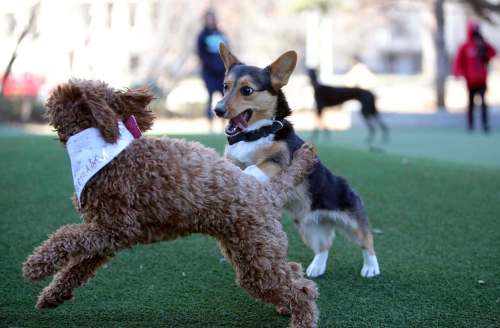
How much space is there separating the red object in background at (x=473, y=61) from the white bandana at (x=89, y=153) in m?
15.4

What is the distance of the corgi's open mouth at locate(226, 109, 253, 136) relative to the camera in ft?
14.7

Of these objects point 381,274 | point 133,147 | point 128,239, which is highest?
point 133,147

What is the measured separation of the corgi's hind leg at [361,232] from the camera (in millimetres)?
4418

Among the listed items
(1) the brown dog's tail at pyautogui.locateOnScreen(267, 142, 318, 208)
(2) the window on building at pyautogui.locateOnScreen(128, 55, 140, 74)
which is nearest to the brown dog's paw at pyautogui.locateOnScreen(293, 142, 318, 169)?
(1) the brown dog's tail at pyautogui.locateOnScreen(267, 142, 318, 208)

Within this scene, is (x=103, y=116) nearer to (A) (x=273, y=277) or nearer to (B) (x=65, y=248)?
(B) (x=65, y=248)

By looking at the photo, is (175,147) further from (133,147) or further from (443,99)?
(443,99)

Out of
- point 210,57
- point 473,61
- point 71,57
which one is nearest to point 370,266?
point 210,57

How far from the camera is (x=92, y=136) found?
2.83 metres

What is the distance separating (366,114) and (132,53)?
58.2 feet

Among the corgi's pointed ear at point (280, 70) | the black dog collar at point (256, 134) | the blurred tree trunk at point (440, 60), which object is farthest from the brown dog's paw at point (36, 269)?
the blurred tree trunk at point (440, 60)

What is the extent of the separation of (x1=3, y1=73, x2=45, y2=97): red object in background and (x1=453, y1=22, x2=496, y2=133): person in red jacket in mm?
13236

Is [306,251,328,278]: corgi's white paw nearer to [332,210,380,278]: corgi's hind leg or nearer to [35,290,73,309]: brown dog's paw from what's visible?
[332,210,380,278]: corgi's hind leg

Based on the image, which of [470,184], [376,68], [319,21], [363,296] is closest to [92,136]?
[363,296]

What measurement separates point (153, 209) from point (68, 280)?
0.53m
